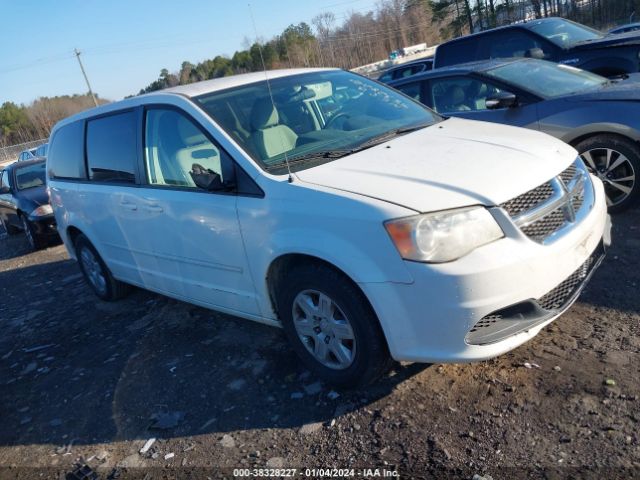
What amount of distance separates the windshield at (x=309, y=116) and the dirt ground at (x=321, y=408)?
1426 millimetres

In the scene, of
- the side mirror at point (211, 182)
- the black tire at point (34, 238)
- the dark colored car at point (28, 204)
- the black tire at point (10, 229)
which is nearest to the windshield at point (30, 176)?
the dark colored car at point (28, 204)

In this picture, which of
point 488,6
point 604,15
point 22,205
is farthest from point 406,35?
point 22,205

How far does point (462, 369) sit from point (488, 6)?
34.3m

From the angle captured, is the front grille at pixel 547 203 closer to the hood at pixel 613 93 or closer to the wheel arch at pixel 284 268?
the wheel arch at pixel 284 268

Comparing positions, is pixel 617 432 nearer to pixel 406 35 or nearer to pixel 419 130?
pixel 419 130

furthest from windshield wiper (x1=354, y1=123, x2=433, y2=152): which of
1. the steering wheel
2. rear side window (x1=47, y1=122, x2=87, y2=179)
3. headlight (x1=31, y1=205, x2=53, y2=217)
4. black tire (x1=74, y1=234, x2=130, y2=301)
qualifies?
headlight (x1=31, y1=205, x2=53, y2=217)

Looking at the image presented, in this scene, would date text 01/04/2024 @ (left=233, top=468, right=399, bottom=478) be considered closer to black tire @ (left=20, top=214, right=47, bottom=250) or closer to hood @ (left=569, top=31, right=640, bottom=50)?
hood @ (left=569, top=31, right=640, bottom=50)

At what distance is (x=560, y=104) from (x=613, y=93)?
45cm

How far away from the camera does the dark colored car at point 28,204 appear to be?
9.13m

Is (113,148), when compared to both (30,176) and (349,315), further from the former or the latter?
(30,176)

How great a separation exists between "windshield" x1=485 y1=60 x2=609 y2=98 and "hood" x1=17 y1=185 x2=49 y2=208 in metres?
7.67

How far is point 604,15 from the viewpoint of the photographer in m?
27.3

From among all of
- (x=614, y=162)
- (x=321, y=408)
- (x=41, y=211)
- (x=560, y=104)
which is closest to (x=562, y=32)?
(x=560, y=104)

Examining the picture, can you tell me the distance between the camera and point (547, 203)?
2.84 metres
